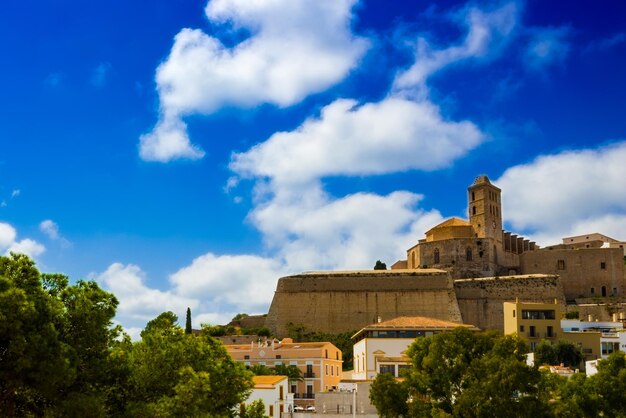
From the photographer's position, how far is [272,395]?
44.7 m

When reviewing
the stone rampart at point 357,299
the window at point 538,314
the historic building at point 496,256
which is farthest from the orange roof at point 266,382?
the historic building at point 496,256

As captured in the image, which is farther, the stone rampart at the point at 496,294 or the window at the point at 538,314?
the stone rampart at the point at 496,294

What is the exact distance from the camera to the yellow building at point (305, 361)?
61938mm

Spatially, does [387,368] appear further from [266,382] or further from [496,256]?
[496,256]

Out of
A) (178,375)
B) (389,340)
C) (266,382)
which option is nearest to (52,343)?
(178,375)

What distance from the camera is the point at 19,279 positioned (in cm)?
1973

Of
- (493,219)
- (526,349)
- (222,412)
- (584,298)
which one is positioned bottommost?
(222,412)

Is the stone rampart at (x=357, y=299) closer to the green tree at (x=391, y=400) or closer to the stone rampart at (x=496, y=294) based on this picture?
the stone rampart at (x=496, y=294)

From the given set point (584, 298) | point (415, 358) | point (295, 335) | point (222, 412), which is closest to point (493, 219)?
point (584, 298)

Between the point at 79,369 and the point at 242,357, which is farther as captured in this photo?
the point at 242,357

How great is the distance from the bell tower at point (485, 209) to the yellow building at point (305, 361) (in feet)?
124

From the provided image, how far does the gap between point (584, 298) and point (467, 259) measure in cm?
1403

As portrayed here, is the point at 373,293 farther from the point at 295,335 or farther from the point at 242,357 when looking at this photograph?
the point at 242,357

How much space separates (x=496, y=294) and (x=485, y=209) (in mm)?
13668
